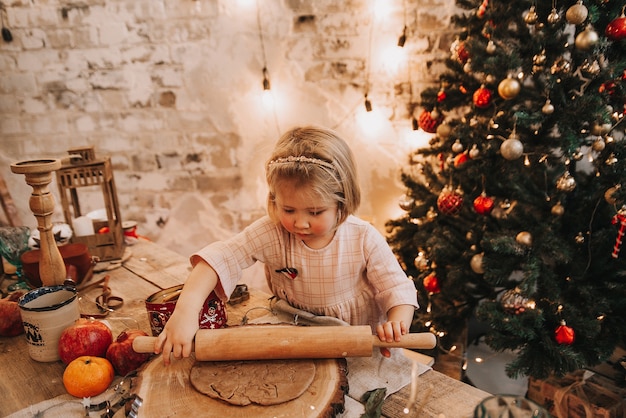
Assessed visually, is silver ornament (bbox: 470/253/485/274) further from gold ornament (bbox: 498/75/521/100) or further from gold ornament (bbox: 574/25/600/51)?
gold ornament (bbox: 574/25/600/51)

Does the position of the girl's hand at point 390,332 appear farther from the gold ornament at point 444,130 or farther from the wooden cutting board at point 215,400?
the gold ornament at point 444,130

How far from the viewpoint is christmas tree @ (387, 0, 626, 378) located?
5.46ft

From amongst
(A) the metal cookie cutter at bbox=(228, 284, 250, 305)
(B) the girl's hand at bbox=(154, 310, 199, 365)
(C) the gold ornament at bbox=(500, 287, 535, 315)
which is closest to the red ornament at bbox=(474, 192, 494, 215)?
(C) the gold ornament at bbox=(500, 287, 535, 315)

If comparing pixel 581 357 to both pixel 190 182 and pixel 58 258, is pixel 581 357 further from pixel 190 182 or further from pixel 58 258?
pixel 190 182

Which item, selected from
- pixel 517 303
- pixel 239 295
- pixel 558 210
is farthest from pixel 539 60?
pixel 239 295

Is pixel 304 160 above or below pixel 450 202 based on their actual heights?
above

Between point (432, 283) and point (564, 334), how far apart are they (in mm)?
618

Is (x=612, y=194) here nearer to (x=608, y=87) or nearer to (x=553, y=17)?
(x=608, y=87)

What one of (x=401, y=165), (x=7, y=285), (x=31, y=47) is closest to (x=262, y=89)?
(x=401, y=165)

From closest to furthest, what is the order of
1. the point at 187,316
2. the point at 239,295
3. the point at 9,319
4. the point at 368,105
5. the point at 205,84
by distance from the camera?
the point at 187,316 < the point at 9,319 < the point at 239,295 < the point at 368,105 < the point at 205,84

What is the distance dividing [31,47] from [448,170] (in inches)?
104

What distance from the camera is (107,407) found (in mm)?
983

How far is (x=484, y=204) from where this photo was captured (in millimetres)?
1896

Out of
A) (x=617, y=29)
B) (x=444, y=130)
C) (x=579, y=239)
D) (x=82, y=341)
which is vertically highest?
(x=617, y=29)
